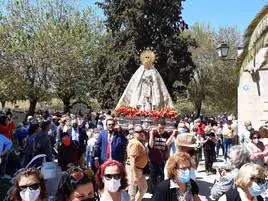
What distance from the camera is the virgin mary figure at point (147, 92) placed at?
1775cm

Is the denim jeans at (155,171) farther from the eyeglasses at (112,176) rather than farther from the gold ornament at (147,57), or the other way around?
the gold ornament at (147,57)

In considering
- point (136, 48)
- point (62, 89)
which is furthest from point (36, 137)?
point (62, 89)

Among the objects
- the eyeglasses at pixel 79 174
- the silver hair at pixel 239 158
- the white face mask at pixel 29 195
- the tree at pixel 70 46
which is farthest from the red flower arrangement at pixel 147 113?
the tree at pixel 70 46

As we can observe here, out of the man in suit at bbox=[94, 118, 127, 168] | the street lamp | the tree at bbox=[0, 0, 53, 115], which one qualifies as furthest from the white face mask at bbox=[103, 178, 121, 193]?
the tree at bbox=[0, 0, 53, 115]

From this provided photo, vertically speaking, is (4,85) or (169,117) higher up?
(4,85)

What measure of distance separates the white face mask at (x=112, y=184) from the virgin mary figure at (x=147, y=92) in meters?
13.1

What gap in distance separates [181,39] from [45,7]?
12324 millimetres

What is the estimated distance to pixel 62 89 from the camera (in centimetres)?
4222

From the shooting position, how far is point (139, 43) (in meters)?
37.4

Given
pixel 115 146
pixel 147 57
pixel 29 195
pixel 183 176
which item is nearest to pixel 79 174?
pixel 29 195

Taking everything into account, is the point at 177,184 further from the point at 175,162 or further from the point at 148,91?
the point at 148,91

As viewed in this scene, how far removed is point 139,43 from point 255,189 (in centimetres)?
3318

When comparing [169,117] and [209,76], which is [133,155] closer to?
[169,117]

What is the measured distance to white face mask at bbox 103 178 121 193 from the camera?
14.4 feet
